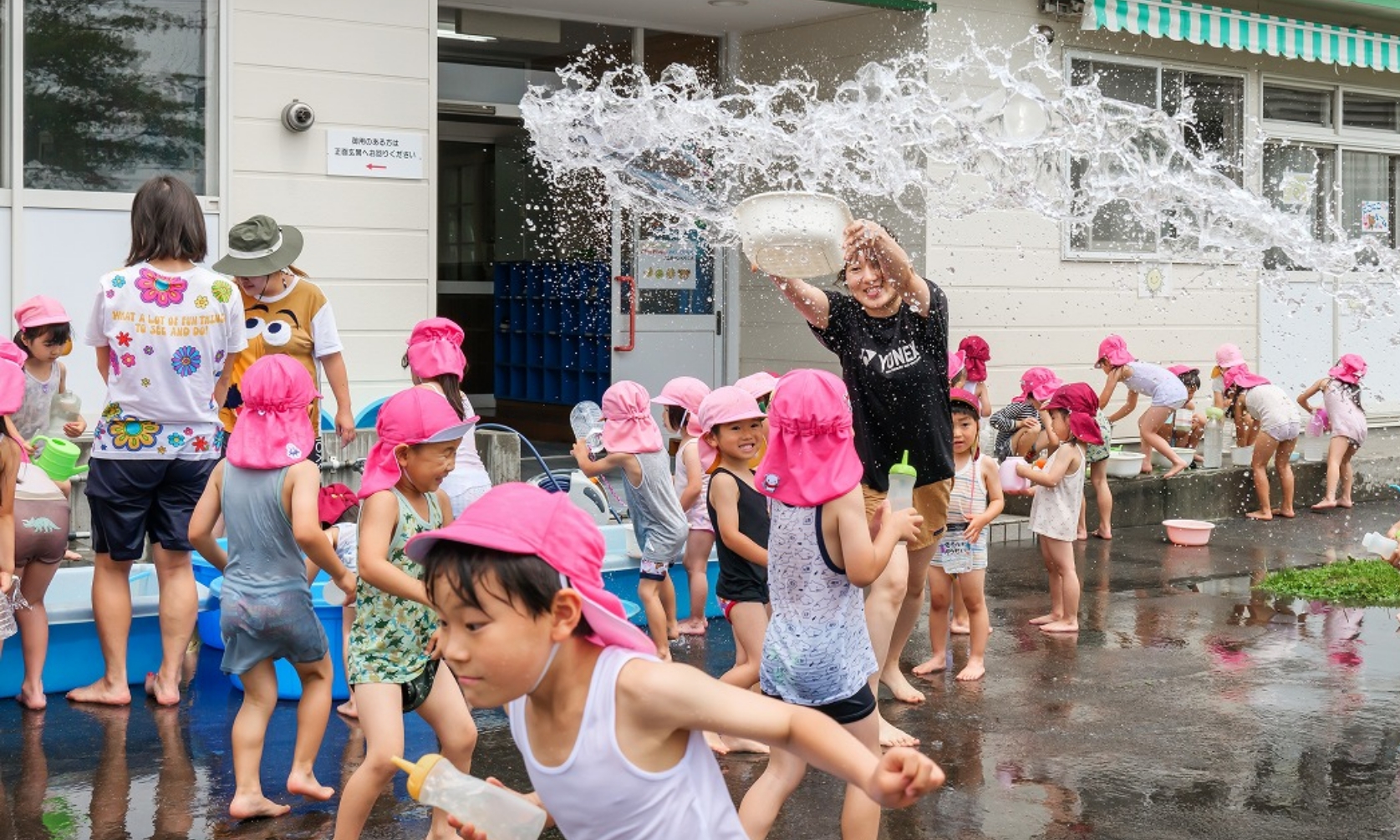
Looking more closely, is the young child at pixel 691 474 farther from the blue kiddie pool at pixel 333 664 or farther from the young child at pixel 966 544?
the blue kiddie pool at pixel 333 664

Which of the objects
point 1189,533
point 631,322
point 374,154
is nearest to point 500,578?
point 374,154

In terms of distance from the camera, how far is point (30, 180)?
938 cm

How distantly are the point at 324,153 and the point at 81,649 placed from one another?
452 centimetres

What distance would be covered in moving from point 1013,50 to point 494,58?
4222mm

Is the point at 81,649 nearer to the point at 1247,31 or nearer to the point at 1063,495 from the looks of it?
the point at 1063,495

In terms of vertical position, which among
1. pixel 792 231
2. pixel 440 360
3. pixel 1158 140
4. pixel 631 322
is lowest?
pixel 440 360

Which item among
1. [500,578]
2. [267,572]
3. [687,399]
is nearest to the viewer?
[500,578]

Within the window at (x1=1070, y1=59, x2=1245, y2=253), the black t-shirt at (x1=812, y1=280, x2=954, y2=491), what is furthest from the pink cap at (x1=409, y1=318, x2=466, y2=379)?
the window at (x1=1070, y1=59, x2=1245, y2=253)

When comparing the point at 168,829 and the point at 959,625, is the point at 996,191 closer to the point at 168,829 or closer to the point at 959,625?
the point at 959,625

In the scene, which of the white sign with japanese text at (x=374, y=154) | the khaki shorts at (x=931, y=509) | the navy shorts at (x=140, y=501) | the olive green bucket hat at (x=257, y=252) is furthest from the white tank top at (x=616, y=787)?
the white sign with japanese text at (x=374, y=154)

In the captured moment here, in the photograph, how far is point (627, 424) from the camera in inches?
287

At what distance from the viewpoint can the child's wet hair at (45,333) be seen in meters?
7.01

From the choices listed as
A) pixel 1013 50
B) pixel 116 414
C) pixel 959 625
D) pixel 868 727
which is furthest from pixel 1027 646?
pixel 1013 50

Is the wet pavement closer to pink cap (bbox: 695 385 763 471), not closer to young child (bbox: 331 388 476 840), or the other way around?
young child (bbox: 331 388 476 840)
